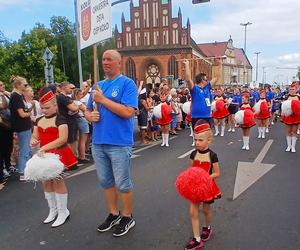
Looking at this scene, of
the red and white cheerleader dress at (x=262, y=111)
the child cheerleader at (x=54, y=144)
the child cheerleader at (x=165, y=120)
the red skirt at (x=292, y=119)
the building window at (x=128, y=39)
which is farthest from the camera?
the building window at (x=128, y=39)

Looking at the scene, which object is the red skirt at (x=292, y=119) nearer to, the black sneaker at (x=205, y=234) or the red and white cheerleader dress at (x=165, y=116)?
the red and white cheerleader dress at (x=165, y=116)

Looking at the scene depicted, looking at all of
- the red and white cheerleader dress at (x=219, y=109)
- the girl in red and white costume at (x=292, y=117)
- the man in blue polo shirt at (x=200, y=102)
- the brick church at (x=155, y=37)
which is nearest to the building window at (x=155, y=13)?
the brick church at (x=155, y=37)

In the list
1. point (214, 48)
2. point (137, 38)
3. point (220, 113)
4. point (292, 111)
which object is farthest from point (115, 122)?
point (214, 48)

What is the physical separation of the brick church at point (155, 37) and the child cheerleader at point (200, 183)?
6452 cm

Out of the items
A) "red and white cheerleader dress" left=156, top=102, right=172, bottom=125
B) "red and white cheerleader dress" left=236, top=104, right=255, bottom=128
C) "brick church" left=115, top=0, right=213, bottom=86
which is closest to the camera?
"red and white cheerleader dress" left=236, top=104, right=255, bottom=128

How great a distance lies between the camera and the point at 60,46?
54812 mm

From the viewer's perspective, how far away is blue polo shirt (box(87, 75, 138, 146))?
156 inches

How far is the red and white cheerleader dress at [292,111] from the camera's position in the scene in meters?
8.98

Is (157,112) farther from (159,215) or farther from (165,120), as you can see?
(159,215)

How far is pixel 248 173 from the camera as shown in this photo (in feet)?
22.5

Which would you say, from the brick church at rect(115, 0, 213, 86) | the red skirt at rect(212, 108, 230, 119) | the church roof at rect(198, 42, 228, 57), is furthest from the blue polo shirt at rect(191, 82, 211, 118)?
the church roof at rect(198, 42, 228, 57)

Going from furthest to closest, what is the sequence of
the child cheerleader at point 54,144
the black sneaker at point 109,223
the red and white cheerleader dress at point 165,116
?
the red and white cheerleader dress at point 165,116, the child cheerleader at point 54,144, the black sneaker at point 109,223

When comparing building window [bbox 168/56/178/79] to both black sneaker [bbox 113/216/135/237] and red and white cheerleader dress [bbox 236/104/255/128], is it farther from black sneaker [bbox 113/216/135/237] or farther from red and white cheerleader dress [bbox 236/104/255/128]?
black sneaker [bbox 113/216/135/237]

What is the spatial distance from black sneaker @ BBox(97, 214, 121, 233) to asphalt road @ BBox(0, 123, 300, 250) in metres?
0.08
